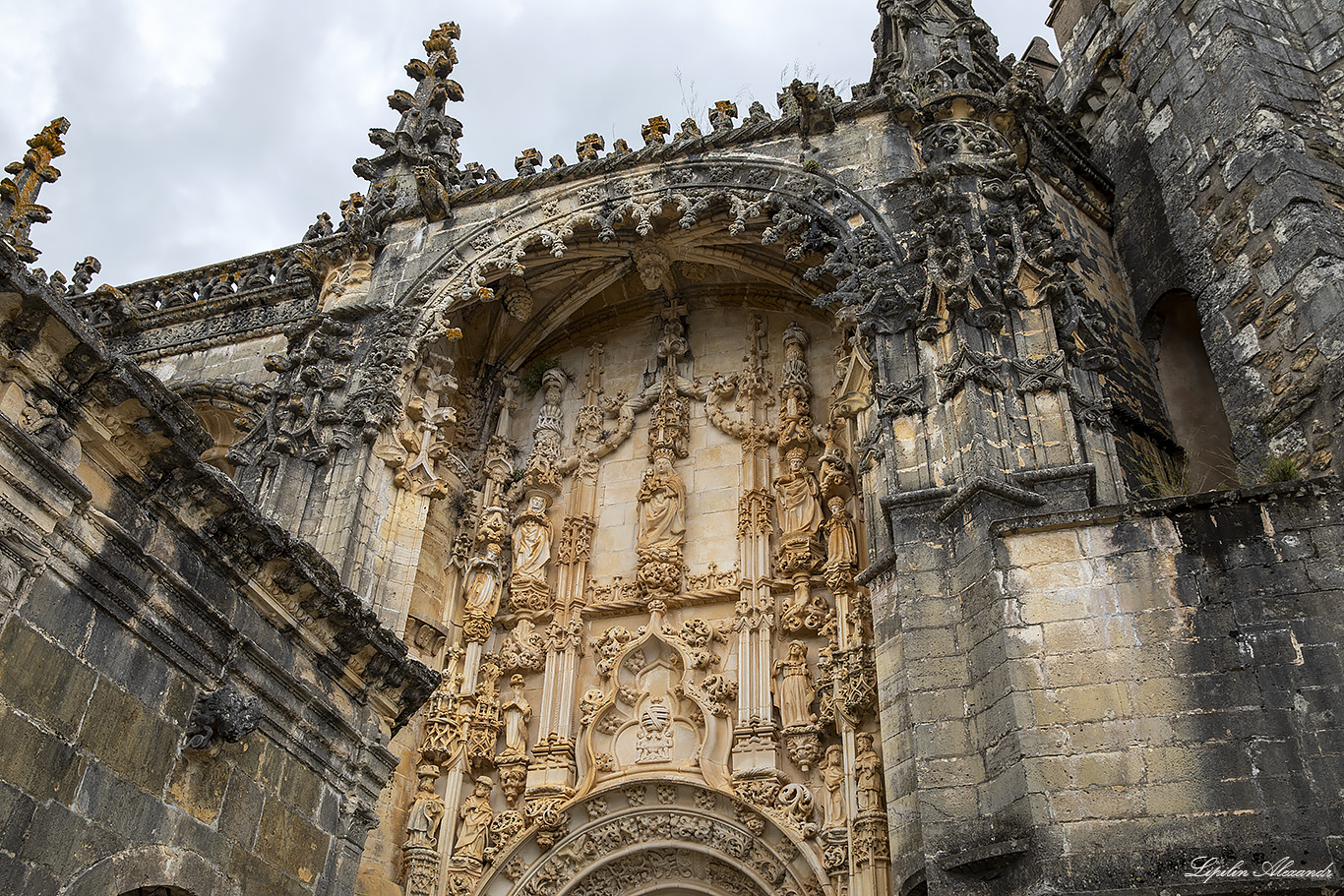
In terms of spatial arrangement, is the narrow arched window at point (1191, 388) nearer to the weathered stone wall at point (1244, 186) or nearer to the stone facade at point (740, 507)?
the stone facade at point (740, 507)

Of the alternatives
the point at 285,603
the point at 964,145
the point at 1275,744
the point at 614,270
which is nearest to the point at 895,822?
the point at 1275,744

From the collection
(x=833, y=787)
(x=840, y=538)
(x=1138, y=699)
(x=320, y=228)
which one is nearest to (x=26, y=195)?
(x=320, y=228)

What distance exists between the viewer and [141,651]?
432 cm

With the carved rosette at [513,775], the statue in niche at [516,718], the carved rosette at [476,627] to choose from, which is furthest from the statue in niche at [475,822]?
the carved rosette at [476,627]

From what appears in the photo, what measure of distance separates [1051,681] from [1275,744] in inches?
42.5

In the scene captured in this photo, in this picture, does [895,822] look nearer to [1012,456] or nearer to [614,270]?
[1012,456]

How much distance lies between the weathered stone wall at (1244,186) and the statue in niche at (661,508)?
4748mm

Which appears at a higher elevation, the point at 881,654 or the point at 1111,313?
the point at 1111,313

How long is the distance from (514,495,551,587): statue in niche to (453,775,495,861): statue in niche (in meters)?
1.96

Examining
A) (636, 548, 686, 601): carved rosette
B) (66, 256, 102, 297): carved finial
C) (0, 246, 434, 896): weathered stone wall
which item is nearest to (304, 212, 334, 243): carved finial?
(66, 256, 102, 297): carved finial

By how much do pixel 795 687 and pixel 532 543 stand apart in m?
3.05

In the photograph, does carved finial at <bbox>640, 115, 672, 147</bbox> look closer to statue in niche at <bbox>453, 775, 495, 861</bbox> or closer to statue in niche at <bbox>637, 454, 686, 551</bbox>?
statue in niche at <bbox>637, 454, 686, 551</bbox>

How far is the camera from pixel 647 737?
9.42m

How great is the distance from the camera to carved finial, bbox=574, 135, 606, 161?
38.5ft
